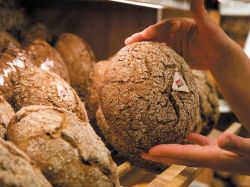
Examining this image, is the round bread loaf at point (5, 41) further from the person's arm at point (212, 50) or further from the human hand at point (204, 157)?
the human hand at point (204, 157)

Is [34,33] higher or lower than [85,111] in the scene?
higher

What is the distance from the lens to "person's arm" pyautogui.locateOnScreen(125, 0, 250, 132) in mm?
1582

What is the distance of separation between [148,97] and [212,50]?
0.54 metres

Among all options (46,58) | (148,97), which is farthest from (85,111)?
(46,58)

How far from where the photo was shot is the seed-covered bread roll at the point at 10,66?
1486 millimetres

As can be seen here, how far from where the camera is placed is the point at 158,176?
1.51 m

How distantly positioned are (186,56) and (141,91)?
520 millimetres

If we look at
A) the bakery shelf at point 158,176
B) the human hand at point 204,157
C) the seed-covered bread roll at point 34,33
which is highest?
the seed-covered bread roll at point 34,33

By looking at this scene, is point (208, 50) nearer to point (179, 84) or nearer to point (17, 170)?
point (179, 84)

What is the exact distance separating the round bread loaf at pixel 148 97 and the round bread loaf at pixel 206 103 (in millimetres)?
577

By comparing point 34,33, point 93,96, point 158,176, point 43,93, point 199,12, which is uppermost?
point 199,12

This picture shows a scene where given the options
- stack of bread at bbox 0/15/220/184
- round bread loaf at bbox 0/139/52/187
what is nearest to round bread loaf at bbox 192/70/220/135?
stack of bread at bbox 0/15/220/184

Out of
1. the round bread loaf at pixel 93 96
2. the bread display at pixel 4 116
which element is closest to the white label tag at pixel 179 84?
the round bread loaf at pixel 93 96

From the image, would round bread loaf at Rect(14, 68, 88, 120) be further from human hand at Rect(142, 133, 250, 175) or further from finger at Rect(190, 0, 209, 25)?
finger at Rect(190, 0, 209, 25)
